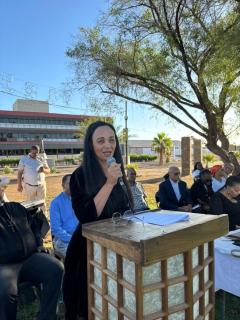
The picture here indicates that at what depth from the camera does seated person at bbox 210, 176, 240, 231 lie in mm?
4262

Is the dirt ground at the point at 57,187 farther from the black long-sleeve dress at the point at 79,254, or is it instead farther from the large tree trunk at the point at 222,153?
the black long-sleeve dress at the point at 79,254

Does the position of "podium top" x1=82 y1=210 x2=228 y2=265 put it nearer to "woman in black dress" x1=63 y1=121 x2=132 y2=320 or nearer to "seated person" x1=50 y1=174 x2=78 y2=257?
"woman in black dress" x1=63 y1=121 x2=132 y2=320

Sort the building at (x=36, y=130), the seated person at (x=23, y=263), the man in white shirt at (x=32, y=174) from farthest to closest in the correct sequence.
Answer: the building at (x=36, y=130), the man in white shirt at (x=32, y=174), the seated person at (x=23, y=263)

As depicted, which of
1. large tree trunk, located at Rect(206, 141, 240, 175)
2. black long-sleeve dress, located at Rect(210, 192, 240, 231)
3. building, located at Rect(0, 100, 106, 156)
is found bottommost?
black long-sleeve dress, located at Rect(210, 192, 240, 231)

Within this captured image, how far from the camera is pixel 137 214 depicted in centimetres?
193

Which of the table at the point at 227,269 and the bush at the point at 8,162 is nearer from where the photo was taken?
Result: the table at the point at 227,269

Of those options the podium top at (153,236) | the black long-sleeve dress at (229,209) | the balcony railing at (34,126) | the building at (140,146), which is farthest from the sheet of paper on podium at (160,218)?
the building at (140,146)

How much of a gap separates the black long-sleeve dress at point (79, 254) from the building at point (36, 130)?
181ft

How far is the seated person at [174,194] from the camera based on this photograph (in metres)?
6.09

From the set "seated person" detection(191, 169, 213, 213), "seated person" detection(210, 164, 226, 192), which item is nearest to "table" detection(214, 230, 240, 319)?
"seated person" detection(191, 169, 213, 213)

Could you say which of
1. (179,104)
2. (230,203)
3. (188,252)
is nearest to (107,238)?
(188,252)

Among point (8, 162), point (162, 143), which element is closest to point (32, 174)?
point (162, 143)

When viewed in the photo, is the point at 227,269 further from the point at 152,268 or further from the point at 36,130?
the point at 36,130

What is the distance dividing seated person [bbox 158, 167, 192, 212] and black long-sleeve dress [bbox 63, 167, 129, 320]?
13.3 ft
